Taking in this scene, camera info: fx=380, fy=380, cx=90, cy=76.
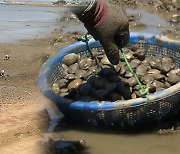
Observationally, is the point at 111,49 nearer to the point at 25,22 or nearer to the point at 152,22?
the point at 152,22

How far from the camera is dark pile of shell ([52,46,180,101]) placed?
186 inches

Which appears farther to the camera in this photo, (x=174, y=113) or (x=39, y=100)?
(x=39, y=100)

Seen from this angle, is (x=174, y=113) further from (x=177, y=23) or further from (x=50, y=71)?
(x=177, y=23)

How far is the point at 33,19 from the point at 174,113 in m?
5.31

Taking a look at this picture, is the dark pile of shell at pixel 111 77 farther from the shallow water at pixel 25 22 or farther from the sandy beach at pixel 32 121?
the shallow water at pixel 25 22

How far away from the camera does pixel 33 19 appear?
913cm

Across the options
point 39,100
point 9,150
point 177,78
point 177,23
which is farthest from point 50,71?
point 177,23

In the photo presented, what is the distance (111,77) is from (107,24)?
1172mm

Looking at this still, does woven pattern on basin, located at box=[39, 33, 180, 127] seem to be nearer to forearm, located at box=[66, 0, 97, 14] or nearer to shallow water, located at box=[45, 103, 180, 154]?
shallow water, located at box=[45, 103, 180, 154]

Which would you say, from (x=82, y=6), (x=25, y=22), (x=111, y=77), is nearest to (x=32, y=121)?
(x=111, y=77)

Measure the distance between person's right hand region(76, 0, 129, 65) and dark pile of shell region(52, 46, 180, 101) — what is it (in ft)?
2.21

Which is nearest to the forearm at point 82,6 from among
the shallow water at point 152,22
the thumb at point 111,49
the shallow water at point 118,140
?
the thumb at point 111,49

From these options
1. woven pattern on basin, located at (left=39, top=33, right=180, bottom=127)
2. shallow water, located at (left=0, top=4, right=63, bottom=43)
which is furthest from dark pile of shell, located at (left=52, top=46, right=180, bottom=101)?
shallow water, located at (left=0, top=4, right=63, bottom=43)

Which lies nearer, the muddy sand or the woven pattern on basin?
the woven pattern on basin
